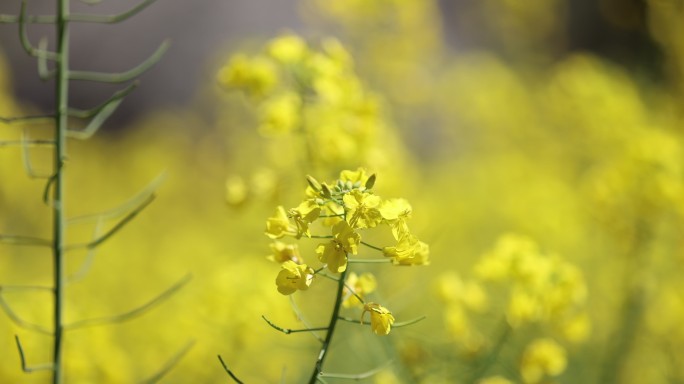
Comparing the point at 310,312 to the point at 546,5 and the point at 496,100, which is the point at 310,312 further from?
the point at 546,5

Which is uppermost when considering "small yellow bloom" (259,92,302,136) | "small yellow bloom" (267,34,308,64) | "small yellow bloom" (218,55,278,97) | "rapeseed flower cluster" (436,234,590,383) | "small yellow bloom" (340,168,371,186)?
"small yellow bloom" (267,34,308,64)

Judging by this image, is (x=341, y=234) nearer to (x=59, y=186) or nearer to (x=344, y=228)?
(x=344, y=228)

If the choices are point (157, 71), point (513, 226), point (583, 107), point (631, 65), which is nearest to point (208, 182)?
point (157, 71)

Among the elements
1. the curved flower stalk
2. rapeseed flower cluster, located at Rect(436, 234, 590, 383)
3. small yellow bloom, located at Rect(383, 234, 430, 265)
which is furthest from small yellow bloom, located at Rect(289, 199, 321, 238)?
rapeseed flower cluster, located at Rect(436, 234, 590, 383)

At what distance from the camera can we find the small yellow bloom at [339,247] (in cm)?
102

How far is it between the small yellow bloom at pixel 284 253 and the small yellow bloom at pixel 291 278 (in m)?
0.10

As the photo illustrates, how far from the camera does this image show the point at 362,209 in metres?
1.05

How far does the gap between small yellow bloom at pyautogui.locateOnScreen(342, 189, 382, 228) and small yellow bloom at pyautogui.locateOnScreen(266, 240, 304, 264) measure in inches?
6.6

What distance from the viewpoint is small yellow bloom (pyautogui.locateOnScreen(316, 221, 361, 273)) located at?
1023 mm

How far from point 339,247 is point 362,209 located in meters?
0.06

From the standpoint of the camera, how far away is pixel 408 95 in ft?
14.9

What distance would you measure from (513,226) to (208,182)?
102 inches

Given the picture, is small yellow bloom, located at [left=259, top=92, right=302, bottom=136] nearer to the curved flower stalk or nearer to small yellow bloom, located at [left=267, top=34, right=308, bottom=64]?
small yellow bloom, located at [left=267, top=34, right=308, bottom=64]

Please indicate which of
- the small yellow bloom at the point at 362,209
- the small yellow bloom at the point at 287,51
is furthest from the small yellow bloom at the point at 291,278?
the small yellow bloom at the point at 287,51
